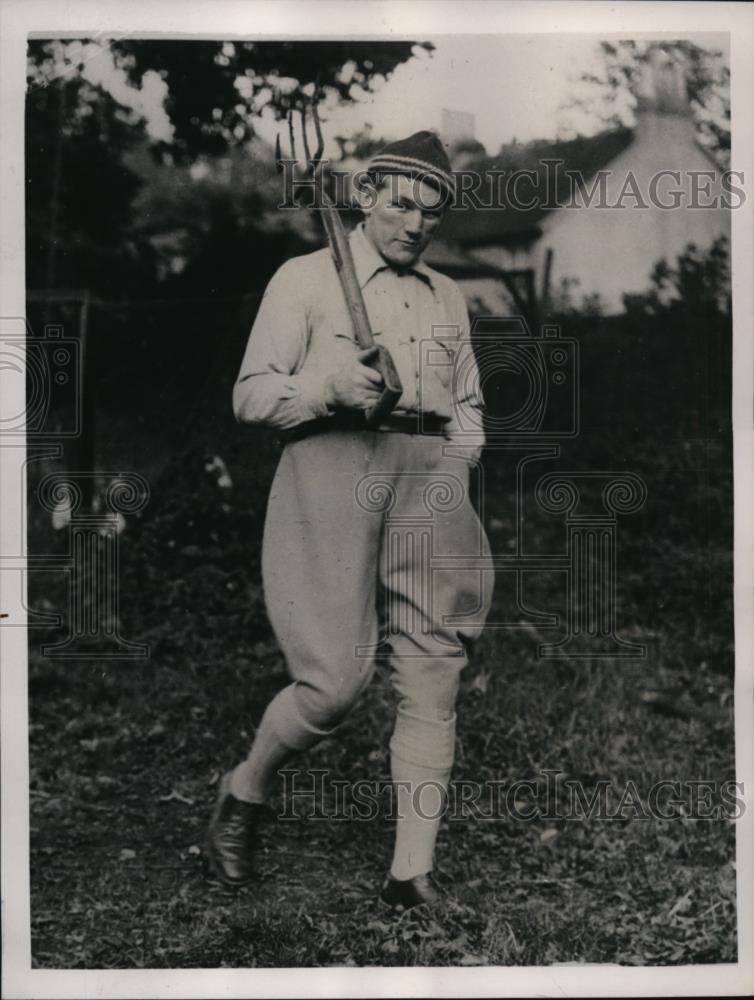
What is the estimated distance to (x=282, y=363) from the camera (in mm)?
4383

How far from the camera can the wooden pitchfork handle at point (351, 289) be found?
4.36 meters

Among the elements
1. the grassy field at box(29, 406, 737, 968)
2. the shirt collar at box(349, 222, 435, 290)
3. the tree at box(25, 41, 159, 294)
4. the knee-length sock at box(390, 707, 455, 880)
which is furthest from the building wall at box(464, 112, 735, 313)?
the knee-length sock at box(390, 707, 455, 880)

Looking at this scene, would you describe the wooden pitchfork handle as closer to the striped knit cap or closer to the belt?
the belt

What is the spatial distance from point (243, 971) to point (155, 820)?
2.10 ft

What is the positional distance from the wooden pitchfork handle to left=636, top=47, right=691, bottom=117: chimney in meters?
1.22

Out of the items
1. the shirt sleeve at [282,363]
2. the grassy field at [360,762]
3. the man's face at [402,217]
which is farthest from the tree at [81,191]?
the man's face at [402,217]

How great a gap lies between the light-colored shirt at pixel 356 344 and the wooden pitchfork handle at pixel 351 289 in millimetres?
24

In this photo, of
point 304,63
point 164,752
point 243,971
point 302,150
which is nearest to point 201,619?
point 164,752

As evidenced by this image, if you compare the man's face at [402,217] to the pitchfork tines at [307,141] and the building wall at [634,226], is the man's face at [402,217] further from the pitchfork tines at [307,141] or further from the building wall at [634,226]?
the building wall at [634,226]

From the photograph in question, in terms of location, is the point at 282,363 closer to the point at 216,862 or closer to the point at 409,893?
the point at 216,862

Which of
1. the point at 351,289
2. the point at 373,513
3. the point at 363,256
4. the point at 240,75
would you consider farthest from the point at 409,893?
the point at 240,75

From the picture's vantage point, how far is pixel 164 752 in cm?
446

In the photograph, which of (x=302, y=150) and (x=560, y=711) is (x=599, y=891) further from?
(x=302, y=150)

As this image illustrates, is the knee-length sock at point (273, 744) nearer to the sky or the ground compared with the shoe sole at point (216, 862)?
nearer to the sky
